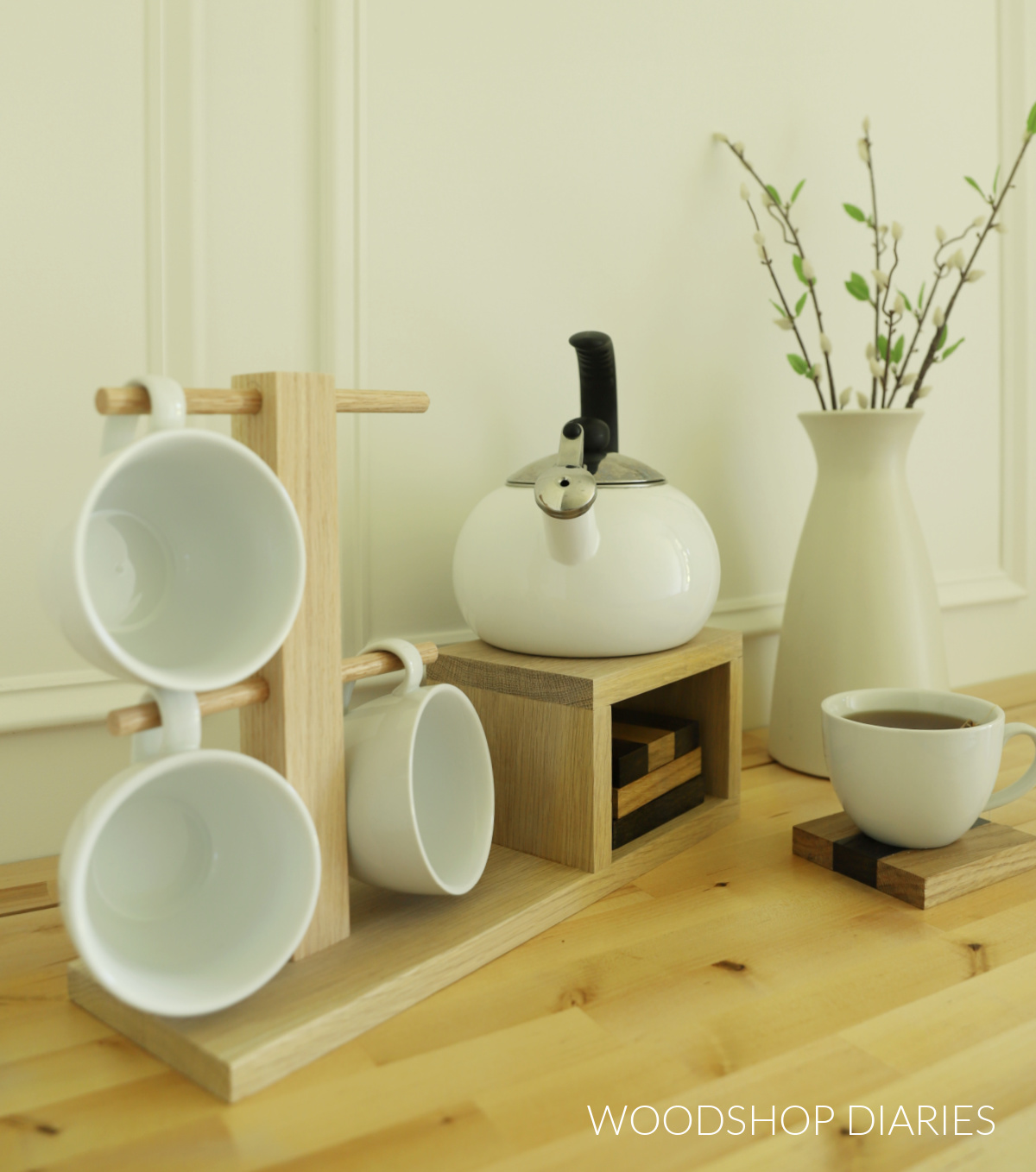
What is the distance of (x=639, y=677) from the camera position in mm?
681

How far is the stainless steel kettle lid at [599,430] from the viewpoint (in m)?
0.69

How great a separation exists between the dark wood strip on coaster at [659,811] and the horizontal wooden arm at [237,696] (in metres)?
0.20

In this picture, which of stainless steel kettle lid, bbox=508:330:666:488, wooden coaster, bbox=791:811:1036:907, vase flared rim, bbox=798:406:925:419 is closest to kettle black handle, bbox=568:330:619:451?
stainless steel kettle lid, bbox=508:330:666:488

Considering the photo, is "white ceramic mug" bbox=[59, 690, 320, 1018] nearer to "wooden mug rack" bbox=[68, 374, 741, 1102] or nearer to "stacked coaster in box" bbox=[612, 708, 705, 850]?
"wooden mug rack" bbox=[68, 374, 741, 1102]

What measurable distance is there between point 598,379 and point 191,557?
375 mm

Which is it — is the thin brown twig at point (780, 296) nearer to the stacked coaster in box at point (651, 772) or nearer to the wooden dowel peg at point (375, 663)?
the stacked coaster in box at point (651, 772)

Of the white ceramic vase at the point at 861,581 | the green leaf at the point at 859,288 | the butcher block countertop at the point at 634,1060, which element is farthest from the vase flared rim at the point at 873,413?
the butcher block countertop at the point at 634,1060

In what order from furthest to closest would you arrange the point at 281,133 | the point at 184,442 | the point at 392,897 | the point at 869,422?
1. the point at 869,422
2. the point at 281,133
3. the point at 392,897
4. the point at 184,442

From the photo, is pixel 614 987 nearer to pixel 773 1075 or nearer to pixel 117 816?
pixel 773 1075

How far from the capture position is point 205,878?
518 millimetres

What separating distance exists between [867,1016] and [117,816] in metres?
0.39

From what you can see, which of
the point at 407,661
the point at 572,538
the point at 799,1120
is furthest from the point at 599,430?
the point at 799,1120

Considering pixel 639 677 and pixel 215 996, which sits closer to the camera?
pixel 215 996

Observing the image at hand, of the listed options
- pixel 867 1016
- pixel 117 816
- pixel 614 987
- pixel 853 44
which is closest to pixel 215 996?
pixel 117 816
